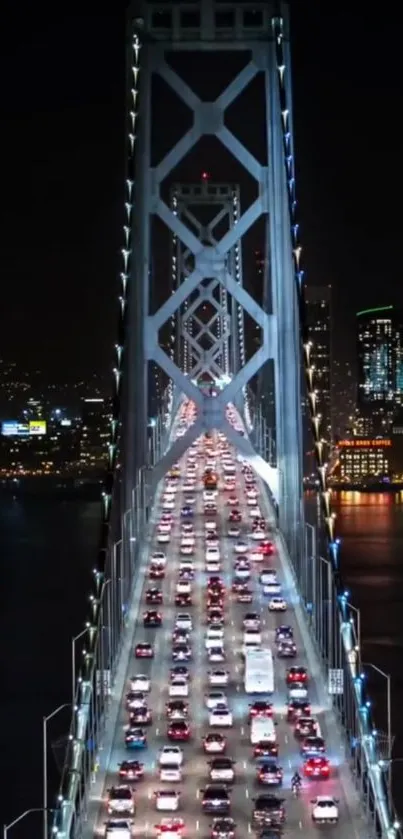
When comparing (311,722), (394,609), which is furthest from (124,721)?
(394,609)

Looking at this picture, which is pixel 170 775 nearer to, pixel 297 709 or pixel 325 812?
pixel 325 812

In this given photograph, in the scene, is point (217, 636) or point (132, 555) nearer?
point (217, 636)

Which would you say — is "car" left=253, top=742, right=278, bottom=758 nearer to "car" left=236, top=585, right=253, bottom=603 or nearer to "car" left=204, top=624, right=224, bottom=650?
"car" left=204, top=624, right=224, bottom=650

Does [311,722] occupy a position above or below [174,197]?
below

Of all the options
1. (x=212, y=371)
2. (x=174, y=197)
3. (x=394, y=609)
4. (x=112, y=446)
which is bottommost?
(x=394, y=609)

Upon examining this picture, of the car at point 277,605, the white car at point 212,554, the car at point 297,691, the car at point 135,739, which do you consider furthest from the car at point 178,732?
the white car at point 212,554

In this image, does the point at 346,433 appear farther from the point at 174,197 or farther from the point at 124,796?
the point at 124,796
